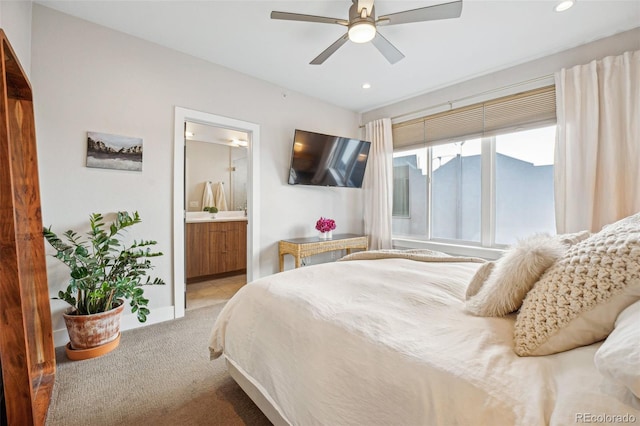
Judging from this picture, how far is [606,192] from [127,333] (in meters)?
4.42

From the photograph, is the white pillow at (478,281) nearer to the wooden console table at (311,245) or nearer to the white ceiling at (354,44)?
the white ceiling at (354,44)

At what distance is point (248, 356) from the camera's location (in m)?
1.32

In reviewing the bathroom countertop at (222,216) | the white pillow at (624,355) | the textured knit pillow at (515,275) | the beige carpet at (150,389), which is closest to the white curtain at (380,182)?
the bathroom countertop at (222,216)

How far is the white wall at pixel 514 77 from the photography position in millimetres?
2371

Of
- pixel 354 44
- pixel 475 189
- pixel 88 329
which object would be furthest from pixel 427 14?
pixel 88 329

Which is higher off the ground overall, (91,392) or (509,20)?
(509,20)

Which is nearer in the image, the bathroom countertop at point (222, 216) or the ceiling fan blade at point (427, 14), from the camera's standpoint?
the ceiling fan blade at point (427, 14)

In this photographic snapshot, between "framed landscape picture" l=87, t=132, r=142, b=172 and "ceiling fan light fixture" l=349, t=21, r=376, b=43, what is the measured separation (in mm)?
2123

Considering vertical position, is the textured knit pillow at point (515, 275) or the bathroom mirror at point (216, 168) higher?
the bathroom mirror at point (216, 168)

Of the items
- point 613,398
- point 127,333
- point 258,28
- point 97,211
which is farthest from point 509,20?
point 127,333

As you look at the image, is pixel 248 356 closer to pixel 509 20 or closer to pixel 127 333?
pixel 127 333

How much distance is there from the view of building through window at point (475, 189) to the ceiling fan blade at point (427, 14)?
1952 mm

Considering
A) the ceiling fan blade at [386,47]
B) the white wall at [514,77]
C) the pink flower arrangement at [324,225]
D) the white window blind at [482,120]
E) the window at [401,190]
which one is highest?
the white wall at [514,77]

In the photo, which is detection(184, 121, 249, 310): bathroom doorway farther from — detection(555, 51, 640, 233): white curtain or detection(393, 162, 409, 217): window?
detection(555, 51, 640, 233): white curtain
